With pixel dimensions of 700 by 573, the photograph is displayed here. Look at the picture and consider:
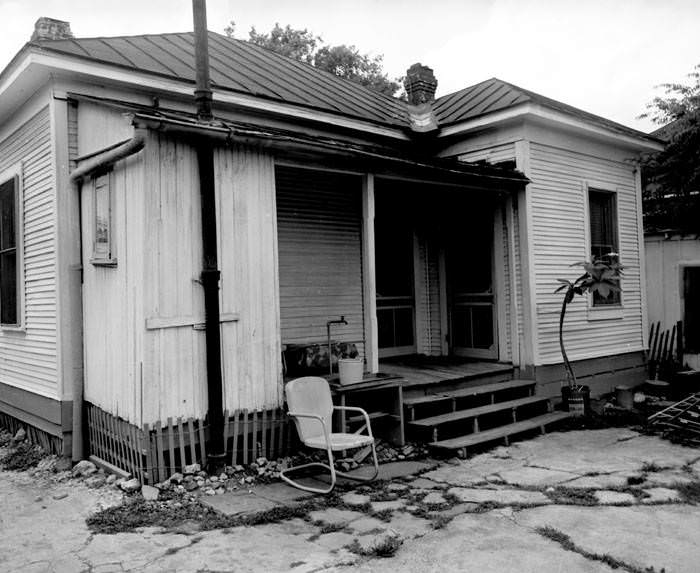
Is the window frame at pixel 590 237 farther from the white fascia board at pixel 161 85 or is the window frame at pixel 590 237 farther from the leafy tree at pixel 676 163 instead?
the white fascia board at pixel 161 85

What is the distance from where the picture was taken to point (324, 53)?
2839 cm

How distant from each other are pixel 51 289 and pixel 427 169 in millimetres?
4193

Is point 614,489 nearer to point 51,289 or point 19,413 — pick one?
point 51,289

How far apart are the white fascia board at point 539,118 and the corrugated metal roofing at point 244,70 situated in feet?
2.99

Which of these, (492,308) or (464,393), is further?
(492,308)

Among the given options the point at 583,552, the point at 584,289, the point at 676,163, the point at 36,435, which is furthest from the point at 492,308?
the point at 36,435

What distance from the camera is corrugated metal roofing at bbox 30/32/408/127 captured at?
703cm

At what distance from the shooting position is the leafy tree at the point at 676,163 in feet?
35.4

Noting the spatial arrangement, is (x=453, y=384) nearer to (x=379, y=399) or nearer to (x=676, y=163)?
(x=379, y=399)

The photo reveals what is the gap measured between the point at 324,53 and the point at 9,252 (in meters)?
23.2

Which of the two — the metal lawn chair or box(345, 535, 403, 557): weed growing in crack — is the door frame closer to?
the metal lawn chair

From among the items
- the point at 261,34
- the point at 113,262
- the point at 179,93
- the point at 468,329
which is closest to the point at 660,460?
the point at 468,329

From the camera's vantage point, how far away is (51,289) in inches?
255

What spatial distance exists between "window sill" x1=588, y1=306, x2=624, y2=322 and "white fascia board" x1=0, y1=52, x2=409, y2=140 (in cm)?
410
